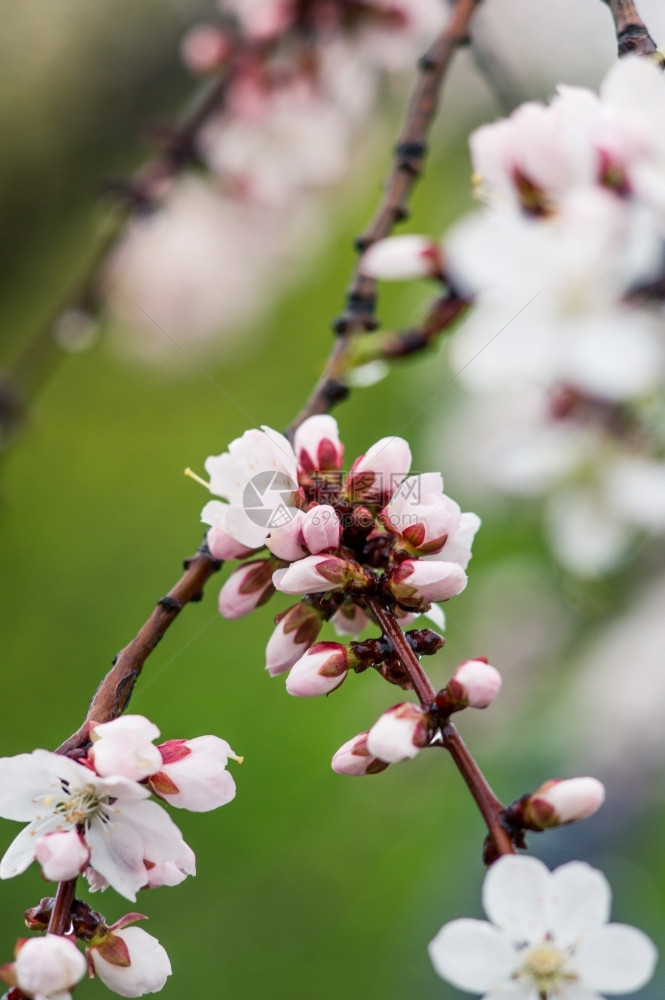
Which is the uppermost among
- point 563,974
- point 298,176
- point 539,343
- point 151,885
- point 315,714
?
point 298,176

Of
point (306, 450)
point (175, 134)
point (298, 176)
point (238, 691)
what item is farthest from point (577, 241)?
point (238, 691)

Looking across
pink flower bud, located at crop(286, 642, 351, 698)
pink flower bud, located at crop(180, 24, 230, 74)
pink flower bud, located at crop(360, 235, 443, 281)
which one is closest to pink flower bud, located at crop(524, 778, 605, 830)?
pink flower bud, located at crop(286, 642, 351, 698)

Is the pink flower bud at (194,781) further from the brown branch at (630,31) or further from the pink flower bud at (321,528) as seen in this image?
the brown branch at (630,31)

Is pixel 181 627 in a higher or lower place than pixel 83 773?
higher

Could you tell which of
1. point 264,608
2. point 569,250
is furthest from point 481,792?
point 264,608

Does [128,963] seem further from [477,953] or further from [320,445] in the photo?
[320,445]

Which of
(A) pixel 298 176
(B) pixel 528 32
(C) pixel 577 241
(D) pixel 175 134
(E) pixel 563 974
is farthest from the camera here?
(B) pixel 528 32

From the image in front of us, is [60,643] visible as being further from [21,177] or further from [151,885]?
[151,885]
